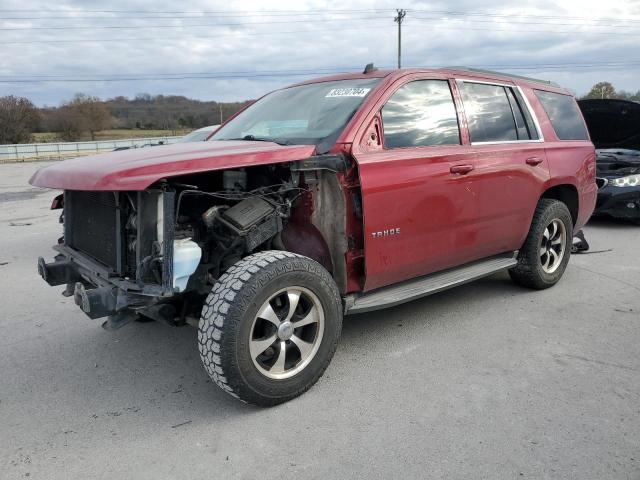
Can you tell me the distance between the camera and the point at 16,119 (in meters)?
49.1

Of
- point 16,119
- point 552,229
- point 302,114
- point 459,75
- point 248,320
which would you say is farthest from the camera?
point 16,119

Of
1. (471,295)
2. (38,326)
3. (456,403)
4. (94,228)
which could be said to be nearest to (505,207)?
(471,295)

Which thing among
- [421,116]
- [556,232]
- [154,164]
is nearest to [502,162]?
[421,116]

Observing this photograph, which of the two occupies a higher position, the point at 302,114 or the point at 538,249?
the point at 302,114

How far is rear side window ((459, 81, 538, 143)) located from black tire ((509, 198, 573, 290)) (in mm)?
679

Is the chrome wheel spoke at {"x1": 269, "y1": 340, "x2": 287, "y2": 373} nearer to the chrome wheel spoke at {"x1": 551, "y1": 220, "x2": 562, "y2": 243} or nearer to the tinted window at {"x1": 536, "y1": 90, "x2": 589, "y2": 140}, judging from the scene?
the chrome wheel spoke at {"x1": 551, "y1": 220, "x2": 562, "y2": 243}

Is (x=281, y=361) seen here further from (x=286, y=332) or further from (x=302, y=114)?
(x=302, y=114)

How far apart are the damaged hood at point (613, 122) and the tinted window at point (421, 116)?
6.10m

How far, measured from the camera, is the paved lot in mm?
2551

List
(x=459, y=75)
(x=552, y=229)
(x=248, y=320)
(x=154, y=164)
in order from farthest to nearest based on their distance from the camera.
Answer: (x=552, y=229) < (x=459, y=75) < (x=248, y=320) < (x=154, y=164)

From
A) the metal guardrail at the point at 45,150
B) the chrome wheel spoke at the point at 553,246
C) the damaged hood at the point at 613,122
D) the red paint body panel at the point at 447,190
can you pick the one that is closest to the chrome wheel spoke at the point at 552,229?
the chrome wheel spoke at the point at 553,246

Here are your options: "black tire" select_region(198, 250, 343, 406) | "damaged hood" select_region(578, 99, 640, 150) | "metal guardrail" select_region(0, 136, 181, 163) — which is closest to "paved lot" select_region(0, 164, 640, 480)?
"black tire" select_region(198, 250, 343, 406)

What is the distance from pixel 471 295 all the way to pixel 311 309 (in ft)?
7.65

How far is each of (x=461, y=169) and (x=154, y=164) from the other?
2222 mm
